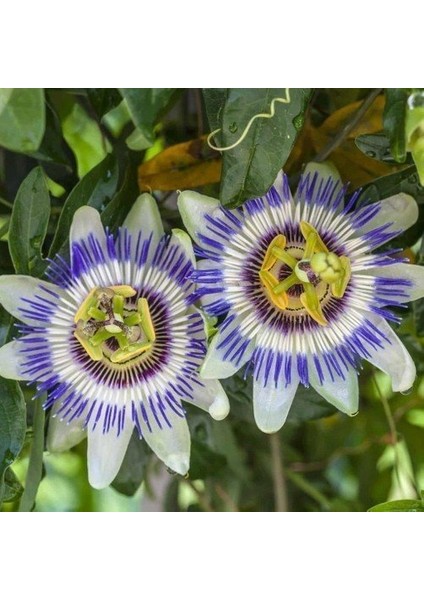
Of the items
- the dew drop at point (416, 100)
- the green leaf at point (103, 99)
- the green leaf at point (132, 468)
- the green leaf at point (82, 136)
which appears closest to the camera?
the dew drop at point (416, 100)

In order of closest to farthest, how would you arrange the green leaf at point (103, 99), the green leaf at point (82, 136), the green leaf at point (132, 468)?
1. the green leaf at point (103, 99)
2. the green leaf at point (82, 136)
3. the green leaf at point (132, 468)

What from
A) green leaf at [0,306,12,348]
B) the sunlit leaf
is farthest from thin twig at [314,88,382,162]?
green leaf at [0,306,12,348]

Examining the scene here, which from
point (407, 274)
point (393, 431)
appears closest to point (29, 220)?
point (407, 274)

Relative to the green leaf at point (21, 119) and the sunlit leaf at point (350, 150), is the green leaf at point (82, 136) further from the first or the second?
the sunlit leaf at point (350, 150)

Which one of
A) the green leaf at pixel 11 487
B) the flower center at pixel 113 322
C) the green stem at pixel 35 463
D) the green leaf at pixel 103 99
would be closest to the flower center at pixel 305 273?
the flower center at pixel 113 322
